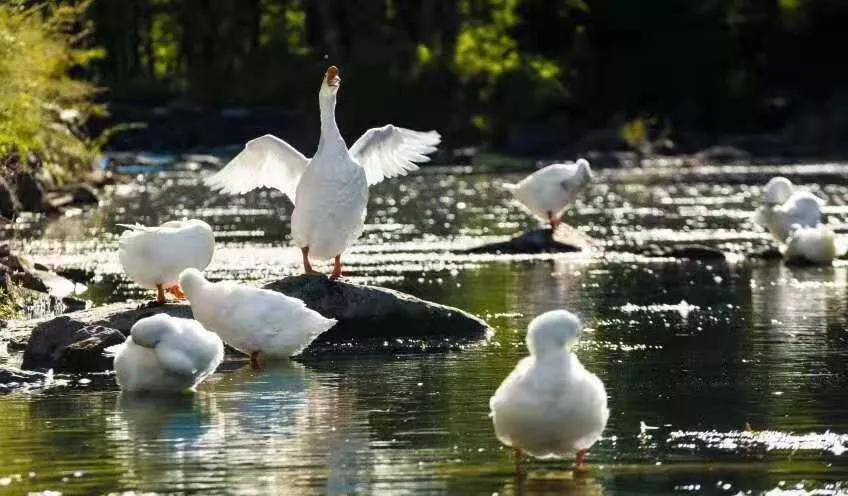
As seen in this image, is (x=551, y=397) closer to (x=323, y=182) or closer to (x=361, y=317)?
(x=361, y=317)

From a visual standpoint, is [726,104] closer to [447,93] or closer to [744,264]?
[447,93]

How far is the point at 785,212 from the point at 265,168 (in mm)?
9753

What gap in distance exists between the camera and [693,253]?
81.1ft

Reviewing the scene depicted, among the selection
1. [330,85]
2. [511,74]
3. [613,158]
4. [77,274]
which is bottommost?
[77,274]

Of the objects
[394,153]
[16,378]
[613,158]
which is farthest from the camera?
[613,158]

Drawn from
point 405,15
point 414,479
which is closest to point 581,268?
point 414,479

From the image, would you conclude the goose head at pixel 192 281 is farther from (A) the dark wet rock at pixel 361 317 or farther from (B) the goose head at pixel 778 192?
(B) the goose head at pixel 778 192

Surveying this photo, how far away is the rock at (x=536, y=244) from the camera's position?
25.7 meters

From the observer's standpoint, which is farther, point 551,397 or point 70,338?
point 70,338

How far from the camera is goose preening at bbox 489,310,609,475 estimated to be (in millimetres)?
Result: 9664

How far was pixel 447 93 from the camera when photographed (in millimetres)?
71812

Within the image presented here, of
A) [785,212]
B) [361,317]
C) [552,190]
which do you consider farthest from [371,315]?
[785,212]

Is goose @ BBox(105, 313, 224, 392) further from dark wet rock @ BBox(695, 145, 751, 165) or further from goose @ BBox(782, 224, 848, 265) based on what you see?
dark wet rock @ BBox(695, 145, 751, 165)

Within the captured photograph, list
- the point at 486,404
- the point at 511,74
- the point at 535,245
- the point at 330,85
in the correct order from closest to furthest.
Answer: the point at 486,404 < the point at 330,85 < the point at 535,245 < the point at 511,74
